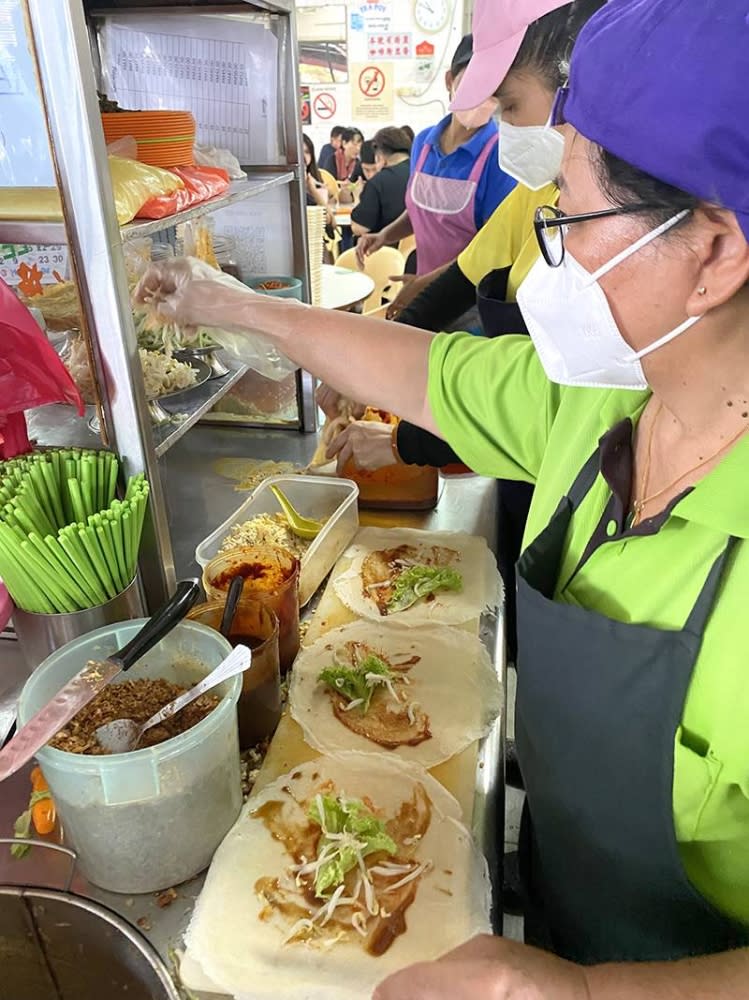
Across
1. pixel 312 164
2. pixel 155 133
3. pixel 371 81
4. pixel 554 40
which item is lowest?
pixel 312 164

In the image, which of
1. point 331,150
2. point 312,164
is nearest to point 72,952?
point 312,164

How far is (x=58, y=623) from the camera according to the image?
95 cm

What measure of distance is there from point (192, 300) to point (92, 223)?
1.30 ft

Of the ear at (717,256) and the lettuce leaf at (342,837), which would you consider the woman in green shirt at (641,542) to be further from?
the lettuce leaf at (342,837)


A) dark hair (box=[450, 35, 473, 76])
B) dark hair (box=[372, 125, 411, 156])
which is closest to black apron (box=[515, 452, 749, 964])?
dark hair (box=[450, 35, 473, 76])

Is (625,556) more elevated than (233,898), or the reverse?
(625,556)

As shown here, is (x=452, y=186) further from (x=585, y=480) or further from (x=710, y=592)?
(x=710, y=592)

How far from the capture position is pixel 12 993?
0.98m

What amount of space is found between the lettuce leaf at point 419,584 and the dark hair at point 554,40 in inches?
35.7

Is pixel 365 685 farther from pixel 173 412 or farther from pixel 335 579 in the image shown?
pixel 173 412

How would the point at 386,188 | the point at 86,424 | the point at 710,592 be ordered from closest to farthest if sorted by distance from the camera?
1. the point at 710,592
2. the point at 86,424
3. the point at 386,188

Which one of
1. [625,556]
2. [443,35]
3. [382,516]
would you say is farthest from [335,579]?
[443,35]

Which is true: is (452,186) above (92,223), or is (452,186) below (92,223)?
below

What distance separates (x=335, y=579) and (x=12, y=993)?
2.52 feet
